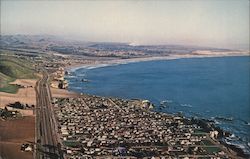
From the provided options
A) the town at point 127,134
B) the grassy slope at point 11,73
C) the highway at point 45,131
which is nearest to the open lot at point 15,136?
the highway at point 45,131

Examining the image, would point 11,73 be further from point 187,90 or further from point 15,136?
point 15,136

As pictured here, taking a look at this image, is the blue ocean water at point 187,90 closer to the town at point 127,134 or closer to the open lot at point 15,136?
the town at point 127,134

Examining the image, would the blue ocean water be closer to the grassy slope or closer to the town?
the town

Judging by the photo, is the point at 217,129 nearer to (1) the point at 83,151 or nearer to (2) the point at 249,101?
(1) the point at 83,151

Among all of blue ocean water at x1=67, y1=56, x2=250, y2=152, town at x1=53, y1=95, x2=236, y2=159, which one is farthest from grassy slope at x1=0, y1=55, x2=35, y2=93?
town at x1=53, y1=95, x2=236, y2=159

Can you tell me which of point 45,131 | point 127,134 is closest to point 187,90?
point 127,134

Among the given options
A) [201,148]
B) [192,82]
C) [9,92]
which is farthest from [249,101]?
[9,92]
